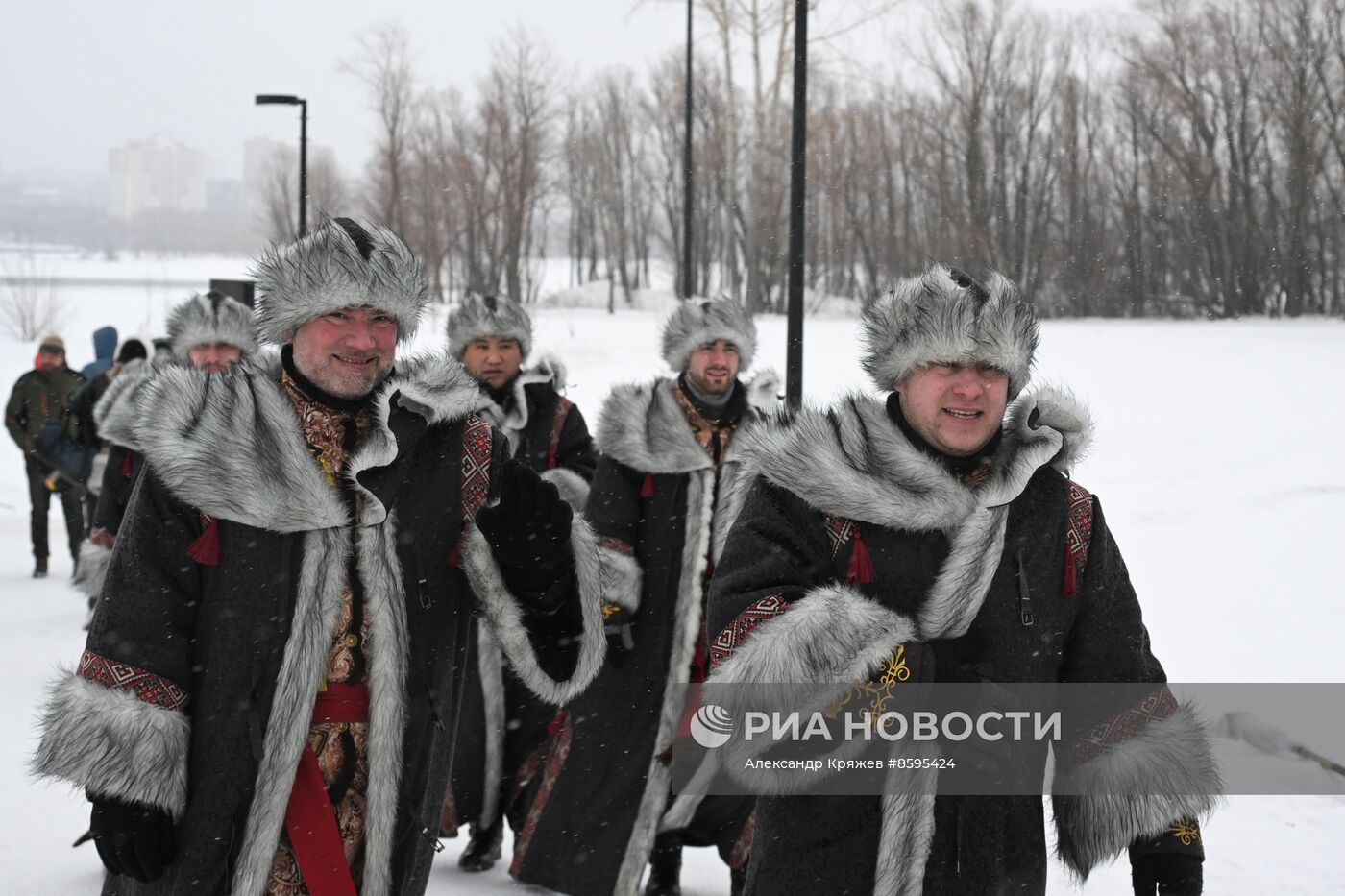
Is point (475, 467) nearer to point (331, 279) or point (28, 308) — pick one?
point (331, 279)

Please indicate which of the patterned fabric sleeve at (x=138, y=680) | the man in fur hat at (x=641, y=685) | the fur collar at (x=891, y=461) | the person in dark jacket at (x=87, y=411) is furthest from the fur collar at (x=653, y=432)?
the person in dark jacket at (x=87, y=411)

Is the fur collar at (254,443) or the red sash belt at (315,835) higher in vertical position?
the fur collar at (254,443)

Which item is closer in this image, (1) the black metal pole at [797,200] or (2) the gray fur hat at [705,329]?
(2) the gray fur hat at [705,329]

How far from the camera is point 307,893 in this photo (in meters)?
2.65

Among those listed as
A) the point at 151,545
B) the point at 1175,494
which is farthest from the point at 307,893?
the point at 1175,494

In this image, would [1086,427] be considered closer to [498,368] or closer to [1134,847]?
[1134,847]

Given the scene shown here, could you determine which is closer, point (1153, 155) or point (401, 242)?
point (401, 242)

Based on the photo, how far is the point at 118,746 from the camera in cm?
244

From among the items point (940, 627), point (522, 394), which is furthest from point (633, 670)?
point (940, 627)

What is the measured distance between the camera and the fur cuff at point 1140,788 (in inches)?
96.6

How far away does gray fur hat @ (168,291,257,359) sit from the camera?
20.6 ft

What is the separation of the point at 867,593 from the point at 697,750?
219cm

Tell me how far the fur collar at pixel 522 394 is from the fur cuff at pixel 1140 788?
3174 mm

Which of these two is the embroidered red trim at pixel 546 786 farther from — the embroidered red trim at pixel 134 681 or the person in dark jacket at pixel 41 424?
the person in dark jacket at pixel 41 424
